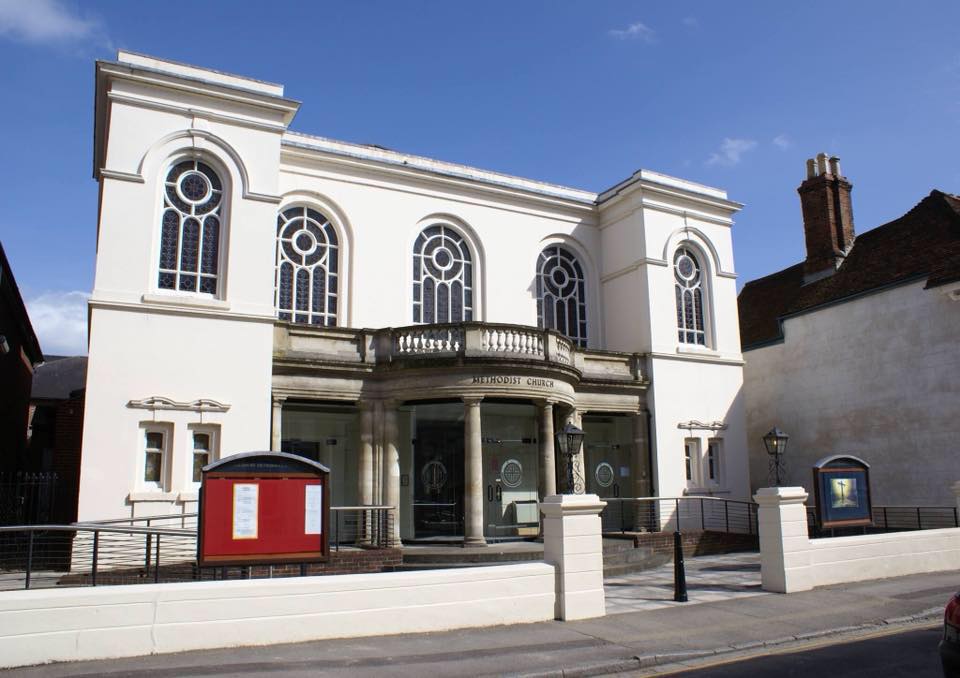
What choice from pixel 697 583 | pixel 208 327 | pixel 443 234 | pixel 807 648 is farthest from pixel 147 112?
pixel 807 648

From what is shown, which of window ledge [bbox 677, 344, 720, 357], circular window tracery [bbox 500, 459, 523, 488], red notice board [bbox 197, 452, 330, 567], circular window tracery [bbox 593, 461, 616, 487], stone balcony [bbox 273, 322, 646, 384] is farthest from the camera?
window ledge [bbox 677, 344, 720, 357]

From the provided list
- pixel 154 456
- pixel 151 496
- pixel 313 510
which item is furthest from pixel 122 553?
pixel 313 510

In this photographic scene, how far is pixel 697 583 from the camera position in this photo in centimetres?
1511

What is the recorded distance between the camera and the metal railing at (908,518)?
21578 millimetres

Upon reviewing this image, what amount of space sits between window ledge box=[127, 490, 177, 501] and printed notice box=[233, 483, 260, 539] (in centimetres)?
695

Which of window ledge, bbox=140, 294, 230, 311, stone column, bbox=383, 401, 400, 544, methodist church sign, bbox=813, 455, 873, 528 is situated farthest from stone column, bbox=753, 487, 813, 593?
window ledge, bbox=140, 294, 230, 311

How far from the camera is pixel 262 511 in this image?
33.4ft

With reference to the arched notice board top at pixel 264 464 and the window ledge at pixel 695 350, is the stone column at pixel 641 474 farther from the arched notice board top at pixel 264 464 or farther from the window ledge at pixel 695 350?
the arched notice board top at pixel 264 464

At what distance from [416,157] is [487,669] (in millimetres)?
16635

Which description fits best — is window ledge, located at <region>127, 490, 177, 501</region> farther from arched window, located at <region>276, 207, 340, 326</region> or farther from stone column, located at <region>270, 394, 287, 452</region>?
arched window, located at <region>276, 207, 340, 326</region>

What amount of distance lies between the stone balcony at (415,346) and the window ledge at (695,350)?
593cm

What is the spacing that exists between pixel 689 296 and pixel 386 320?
9.89m

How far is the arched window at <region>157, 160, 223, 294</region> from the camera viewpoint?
1758cm

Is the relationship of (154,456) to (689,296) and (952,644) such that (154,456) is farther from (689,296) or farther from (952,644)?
(689,296)
